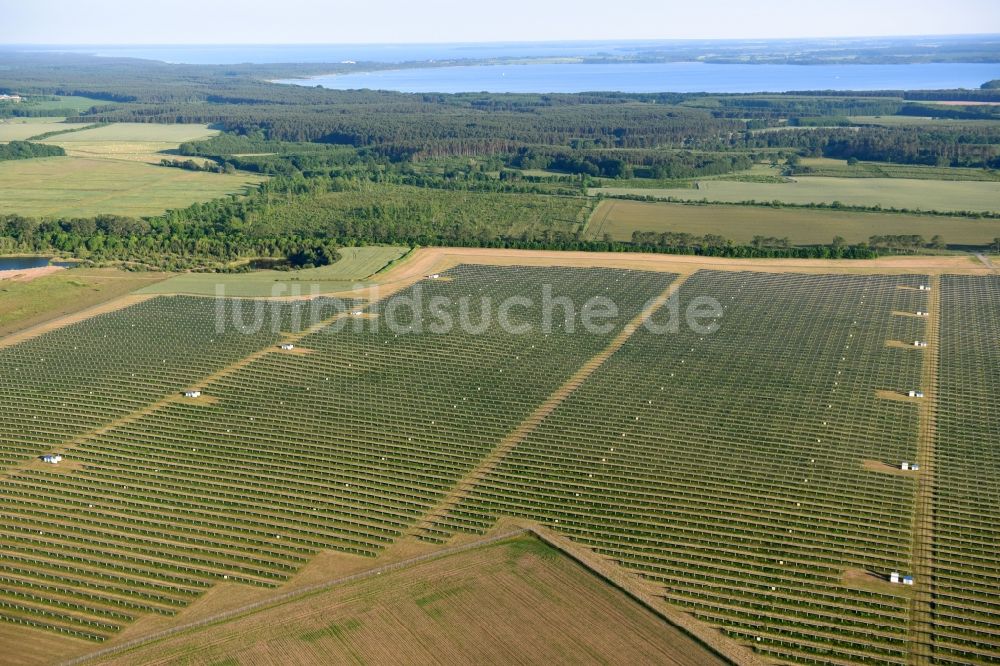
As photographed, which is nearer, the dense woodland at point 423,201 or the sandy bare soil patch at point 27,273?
the sandy bare soil patch at point 27,273

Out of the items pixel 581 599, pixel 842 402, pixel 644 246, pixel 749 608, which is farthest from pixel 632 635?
pixel 644 246

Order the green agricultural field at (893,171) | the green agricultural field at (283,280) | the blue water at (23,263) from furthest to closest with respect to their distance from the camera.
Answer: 1. the green agricultural field at (893,171)
2. the blue water at (23,263)
3. the green agricultural field at (283,280)

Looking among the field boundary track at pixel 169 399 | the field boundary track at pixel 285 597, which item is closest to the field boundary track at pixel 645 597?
the field boundary track at pixel 285 597

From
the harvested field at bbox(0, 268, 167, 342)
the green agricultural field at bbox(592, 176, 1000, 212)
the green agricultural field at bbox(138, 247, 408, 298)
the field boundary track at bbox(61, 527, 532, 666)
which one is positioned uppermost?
the green agricultural field at bbox(592, 176, 1000, 212)

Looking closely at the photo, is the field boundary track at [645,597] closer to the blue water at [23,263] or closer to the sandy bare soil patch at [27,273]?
the sandy bare soil patch at [27,273]

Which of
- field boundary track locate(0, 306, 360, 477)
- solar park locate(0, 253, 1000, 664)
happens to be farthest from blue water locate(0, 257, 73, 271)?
field boundary track locate(0, 306, 360, 477)

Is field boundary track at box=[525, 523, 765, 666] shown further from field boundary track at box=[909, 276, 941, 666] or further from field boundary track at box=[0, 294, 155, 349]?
field boundary track at box=[0, 294, 155, 349]

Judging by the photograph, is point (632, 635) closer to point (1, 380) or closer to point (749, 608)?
point (749, 608)
